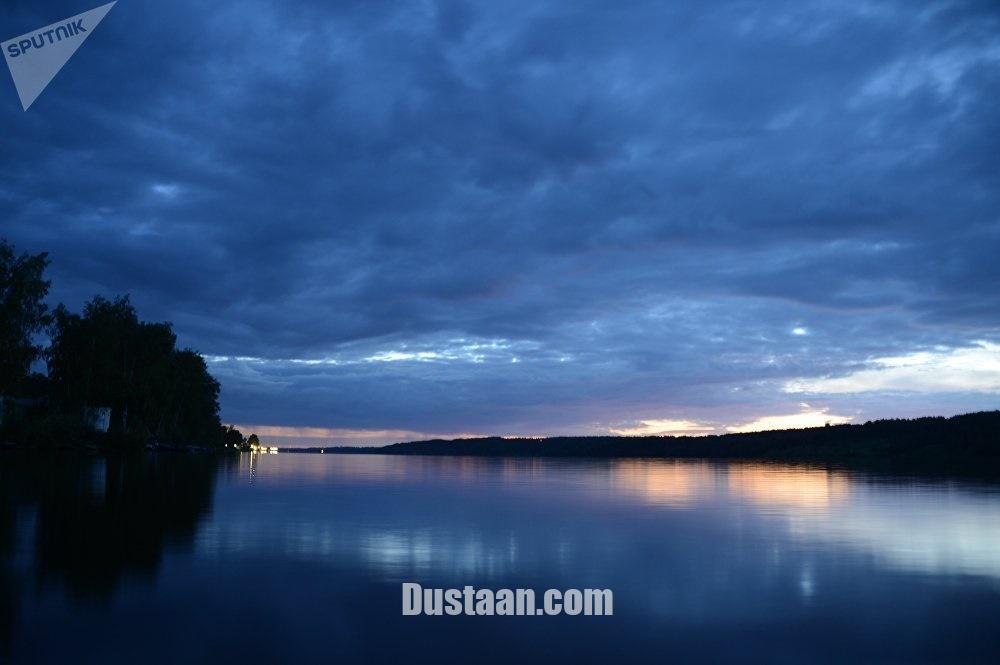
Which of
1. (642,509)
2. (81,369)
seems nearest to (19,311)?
(81,369)

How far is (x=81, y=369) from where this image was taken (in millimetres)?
84062

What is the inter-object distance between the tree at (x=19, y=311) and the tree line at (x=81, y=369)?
0.07 metres

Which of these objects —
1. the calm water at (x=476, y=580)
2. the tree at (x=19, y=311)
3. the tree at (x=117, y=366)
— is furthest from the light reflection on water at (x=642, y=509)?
the tree at (x=117, y=366)

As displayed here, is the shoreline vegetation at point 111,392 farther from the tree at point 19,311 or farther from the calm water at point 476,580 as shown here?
the calm water at point 476,580

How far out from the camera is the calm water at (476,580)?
955 centimetres

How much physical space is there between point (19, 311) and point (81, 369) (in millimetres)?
26951

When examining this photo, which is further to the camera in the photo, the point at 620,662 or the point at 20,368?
the point at 20,368

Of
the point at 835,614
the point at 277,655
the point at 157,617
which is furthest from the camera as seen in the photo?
the point at 835,614

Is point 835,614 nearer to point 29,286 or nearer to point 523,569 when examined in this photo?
point 523,569

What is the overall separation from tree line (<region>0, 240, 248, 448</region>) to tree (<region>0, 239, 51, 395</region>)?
0.07 m

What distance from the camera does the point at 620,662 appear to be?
29.7 feet

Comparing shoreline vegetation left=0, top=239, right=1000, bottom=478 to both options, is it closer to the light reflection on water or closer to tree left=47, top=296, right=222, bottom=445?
tree left=47, top=296, right=222, bottom=445

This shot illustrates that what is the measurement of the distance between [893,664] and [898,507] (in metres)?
24.4

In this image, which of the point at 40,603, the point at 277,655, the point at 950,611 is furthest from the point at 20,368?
the point at 950,611
